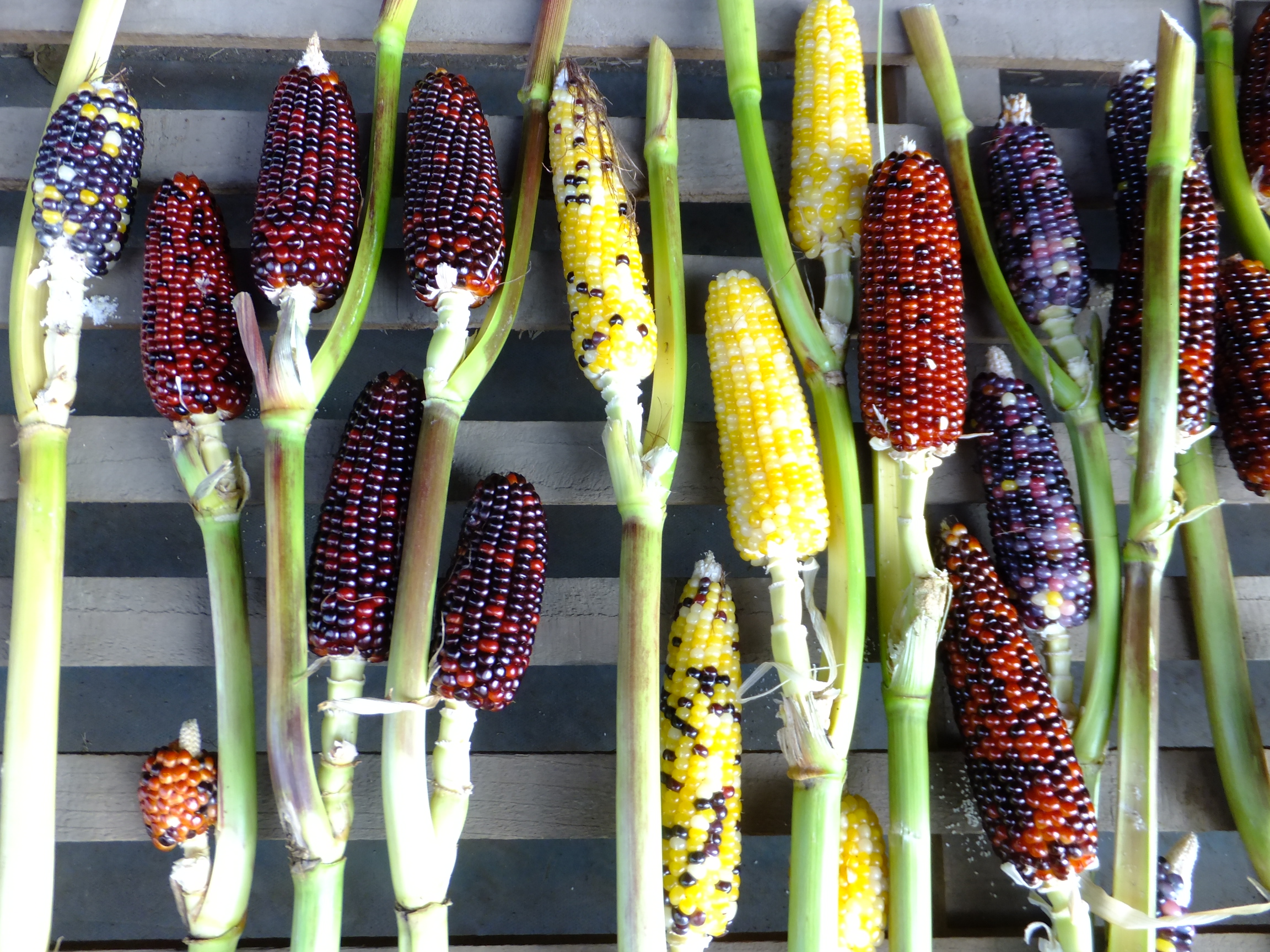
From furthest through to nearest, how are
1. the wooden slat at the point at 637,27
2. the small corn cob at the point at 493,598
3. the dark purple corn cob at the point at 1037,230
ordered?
the wooden slat at the point at 637,27 < the dark purple corn cob at the point at 1037,230 < the small corn cob at the point at 493,598

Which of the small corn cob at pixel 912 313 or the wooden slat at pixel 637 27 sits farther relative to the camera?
the wooden slat at pixel 637 27

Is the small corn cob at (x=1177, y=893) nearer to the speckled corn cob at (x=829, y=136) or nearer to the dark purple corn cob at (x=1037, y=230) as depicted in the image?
the dark purple corn cob at (x=1037, y=230)

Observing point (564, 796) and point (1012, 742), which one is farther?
point (564, 796)

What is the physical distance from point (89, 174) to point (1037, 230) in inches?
69.8

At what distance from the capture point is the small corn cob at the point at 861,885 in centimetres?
136

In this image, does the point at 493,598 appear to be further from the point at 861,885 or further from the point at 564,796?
the point at 861,885

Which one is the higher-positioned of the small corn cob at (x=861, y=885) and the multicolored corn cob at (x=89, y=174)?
the multicolored corn cob at (x=89, y=174)

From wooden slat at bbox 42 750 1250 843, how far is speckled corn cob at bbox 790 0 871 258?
106cm

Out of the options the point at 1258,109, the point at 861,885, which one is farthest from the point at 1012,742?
the point at 1258,109

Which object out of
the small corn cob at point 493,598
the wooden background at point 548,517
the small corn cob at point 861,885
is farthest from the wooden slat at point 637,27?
the small corn cob at point 861,885

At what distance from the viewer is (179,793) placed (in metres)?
1.33

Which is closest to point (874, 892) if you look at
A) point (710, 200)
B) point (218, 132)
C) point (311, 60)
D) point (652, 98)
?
point (710, 200)

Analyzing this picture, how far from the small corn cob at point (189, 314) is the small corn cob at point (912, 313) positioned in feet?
3.65

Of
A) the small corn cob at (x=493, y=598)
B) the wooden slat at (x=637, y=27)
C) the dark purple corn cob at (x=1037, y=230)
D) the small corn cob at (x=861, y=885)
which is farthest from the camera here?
the wooden slat at (x=637, y=27)
